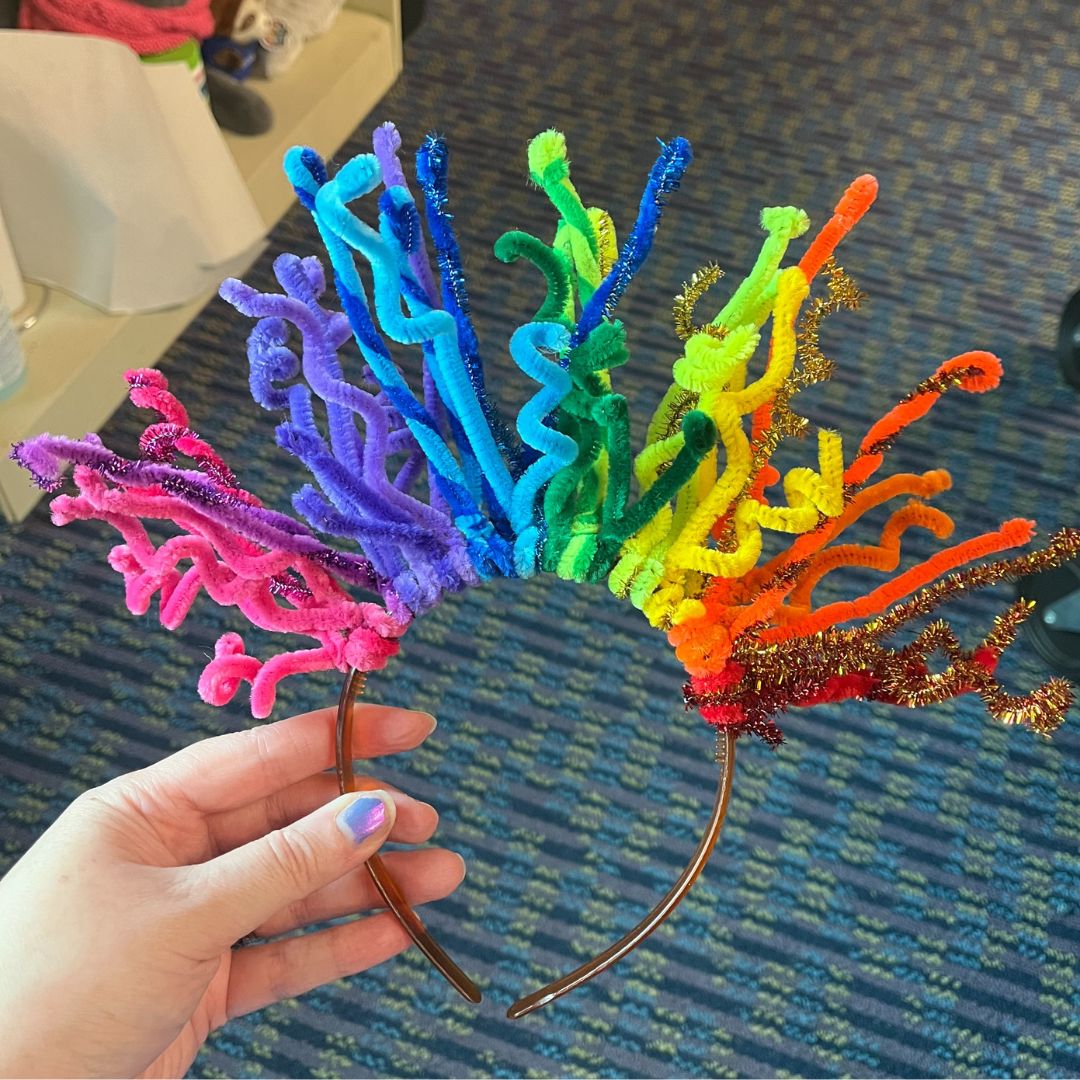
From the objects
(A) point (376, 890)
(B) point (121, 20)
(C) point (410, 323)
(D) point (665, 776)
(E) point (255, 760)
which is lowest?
(D) point (665, 776)

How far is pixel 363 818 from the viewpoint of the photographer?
1.92 feet

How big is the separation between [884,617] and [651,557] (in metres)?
0.13

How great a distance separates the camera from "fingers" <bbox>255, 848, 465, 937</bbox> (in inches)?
29.4

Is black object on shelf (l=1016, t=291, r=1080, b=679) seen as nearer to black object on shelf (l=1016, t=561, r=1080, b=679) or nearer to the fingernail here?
black object on shelf (l=1016, t=561, r=1080, b=679)

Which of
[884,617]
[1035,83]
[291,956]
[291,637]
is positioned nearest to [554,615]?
[291,637]

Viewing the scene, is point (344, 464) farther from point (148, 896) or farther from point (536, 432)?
point (148, 896)

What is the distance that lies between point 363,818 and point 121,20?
914 millimetres

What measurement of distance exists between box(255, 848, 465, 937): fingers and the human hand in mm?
95

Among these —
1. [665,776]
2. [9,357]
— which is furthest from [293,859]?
[9,357]

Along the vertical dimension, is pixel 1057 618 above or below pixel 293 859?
below

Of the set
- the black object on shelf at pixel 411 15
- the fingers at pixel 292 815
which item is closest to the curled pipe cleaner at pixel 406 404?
the fingers at pixel 292 815

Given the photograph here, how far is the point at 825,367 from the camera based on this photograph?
52 cm

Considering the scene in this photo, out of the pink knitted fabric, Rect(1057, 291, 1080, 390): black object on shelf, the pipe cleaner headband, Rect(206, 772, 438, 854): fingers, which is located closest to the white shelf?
the pink knitted fabric

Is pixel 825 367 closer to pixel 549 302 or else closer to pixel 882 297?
pixel 549 302
